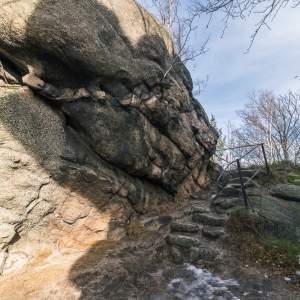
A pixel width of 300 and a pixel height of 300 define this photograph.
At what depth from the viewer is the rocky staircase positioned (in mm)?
4391

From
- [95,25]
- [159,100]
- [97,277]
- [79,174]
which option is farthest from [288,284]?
[95,25]

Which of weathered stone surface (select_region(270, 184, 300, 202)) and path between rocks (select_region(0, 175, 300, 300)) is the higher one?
weathered stone surface (select_region(270, 184, 300, 202))

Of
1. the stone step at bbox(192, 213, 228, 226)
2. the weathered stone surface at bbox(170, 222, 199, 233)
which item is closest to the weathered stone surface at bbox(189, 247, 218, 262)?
the weathered stone surface at bbox(170, 222, 199, 233)

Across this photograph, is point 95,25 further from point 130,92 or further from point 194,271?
point 194,271

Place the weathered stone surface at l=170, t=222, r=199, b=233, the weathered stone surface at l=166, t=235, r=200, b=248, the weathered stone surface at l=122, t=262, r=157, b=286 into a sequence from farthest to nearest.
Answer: the weathered stone surface at l=170, t=222, r=199, b=233
the weathered stone surface at l=166, t=235, r=200, b=248
the weathered stone surface at l=122, t=262, r=157, b=286

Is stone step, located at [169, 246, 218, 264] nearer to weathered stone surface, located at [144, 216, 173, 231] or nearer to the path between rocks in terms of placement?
the path between rocks

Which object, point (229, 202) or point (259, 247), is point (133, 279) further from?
point (229, 202)

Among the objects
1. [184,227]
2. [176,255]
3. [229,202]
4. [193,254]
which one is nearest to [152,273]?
[176,255]

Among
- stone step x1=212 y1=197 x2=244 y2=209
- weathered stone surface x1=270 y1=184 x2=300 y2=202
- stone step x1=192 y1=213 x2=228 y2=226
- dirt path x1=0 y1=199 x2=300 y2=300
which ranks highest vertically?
weathered stone surface x1=270 y1=184 x2=300 y2=202

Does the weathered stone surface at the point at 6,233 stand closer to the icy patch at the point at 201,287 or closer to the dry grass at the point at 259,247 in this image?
the icy patch at the point at 201,287

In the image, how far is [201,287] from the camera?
3541mm

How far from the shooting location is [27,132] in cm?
439

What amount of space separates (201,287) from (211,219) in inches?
81.1

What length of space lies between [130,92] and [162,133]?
190 cm
